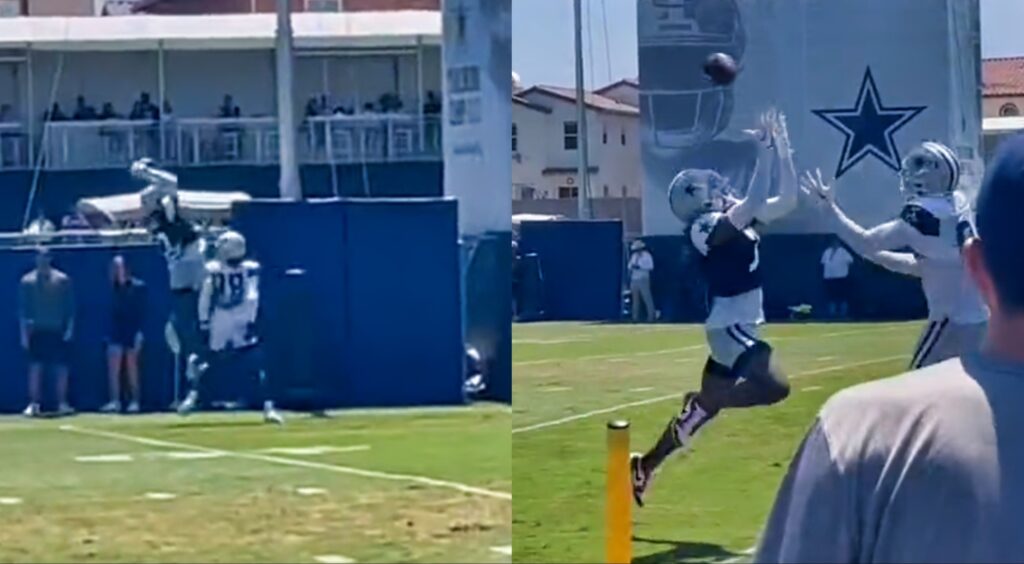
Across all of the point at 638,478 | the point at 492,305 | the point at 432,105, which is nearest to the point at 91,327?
the point at 432,105

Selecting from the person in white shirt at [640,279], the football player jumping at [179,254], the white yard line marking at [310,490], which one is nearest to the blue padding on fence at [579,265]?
the person in white shirt at [640,279]

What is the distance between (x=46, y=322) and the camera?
21.9 ft

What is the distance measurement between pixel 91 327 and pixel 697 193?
4038 millimetres

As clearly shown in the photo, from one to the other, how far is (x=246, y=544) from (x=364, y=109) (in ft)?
3.87

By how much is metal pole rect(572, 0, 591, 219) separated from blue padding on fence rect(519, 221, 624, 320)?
1.8 inches

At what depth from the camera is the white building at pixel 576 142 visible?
3.23 metres

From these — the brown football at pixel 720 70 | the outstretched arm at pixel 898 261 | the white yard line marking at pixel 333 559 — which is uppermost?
the brown football at pixel 720 70

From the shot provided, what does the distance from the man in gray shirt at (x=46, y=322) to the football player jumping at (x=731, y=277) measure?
3.64 metres

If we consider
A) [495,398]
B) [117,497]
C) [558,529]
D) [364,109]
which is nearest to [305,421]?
[117,497]

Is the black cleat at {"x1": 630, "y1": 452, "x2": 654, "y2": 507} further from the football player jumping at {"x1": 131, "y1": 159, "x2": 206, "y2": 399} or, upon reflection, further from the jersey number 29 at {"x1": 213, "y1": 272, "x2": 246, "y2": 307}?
the jersey number 29 at {"x1": 213, "y1": 272, "x2": 246, "y2": 307}

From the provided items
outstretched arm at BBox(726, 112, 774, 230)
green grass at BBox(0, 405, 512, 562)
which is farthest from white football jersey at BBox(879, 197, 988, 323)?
green grass at BBox(0, 405, 512, 562)

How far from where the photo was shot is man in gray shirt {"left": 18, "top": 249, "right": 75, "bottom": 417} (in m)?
6.54

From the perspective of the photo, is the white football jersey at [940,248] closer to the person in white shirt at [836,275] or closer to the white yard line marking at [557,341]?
the person in white shirt at [836,275]

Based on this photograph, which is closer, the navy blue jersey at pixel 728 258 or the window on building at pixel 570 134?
the window on building at pixel 570 134
